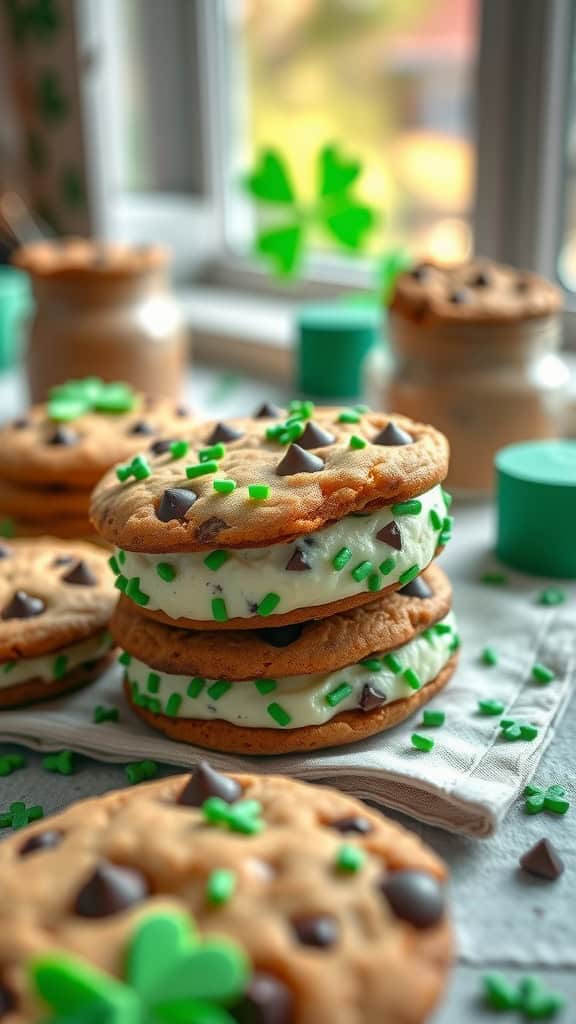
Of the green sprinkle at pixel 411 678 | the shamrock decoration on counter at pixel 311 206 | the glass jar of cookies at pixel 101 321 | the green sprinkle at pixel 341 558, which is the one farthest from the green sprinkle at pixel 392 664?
the shamrock decoration on counter at pixel 311 206

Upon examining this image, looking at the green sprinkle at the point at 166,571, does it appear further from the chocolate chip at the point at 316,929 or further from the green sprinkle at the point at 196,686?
the chocolate chip at the point at 316,929

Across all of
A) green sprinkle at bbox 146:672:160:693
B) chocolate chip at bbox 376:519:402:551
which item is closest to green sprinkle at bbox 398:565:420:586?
chocolate chip at bbox 376:519:402:551

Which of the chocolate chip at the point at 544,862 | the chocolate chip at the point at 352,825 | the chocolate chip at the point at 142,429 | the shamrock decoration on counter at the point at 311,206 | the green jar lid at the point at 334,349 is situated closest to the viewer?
the chocolate chip at the point at 352,825

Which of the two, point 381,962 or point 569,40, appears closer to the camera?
point 381,962

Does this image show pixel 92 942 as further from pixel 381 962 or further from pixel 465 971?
pixel 465 971

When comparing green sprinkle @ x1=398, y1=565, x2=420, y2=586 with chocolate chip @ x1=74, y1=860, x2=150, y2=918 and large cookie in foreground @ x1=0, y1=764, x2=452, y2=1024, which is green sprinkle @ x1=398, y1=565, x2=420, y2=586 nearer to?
large cookie in foreground @ x1=0, y1=764, x2=452, y2=1024

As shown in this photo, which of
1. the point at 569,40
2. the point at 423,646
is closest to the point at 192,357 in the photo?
the point at 569,40

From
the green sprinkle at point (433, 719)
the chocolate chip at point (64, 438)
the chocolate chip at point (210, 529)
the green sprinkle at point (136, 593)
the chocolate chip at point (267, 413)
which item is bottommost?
the green sprinkle at point (433, 719)

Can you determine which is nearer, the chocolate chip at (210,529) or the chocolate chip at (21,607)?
the chocolate chip at (210,529)
